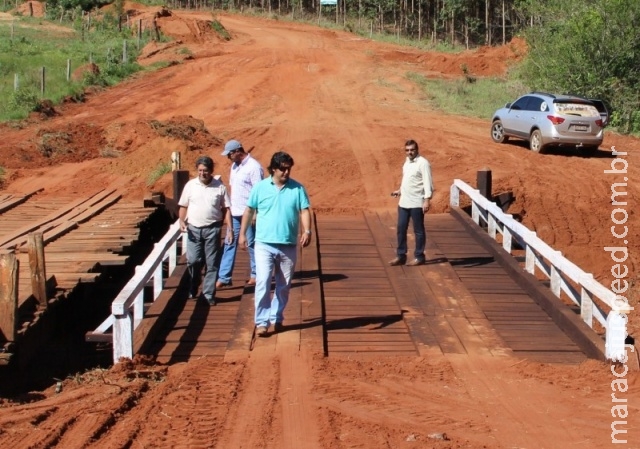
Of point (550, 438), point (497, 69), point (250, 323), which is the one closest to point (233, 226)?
point (250, 323)

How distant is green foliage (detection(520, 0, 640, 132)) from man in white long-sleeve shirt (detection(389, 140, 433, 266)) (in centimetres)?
2076

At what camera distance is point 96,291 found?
12930 millimetres

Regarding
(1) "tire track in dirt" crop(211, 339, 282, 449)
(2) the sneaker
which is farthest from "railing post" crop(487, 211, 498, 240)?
(1) "tire track in dirt" crop(211, 339, 282, 449)

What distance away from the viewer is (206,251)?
1014cm

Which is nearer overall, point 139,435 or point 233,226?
point 139,435

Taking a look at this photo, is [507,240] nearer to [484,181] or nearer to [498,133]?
[484,181]

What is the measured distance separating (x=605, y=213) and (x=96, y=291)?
1181 cm

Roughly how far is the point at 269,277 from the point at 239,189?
2.15 metres

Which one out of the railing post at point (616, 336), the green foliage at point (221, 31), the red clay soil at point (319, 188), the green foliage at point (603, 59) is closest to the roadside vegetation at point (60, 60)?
the red clay soil at point (319, 188)

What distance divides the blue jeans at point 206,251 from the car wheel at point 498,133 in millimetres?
17012

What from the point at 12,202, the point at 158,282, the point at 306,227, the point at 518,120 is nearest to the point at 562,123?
the point at 518,120

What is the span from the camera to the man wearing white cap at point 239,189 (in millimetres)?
10664

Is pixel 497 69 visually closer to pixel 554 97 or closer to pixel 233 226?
pixel 554 97

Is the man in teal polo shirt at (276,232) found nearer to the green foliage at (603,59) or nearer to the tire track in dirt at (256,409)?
the tire track in dirt at (256,409)
